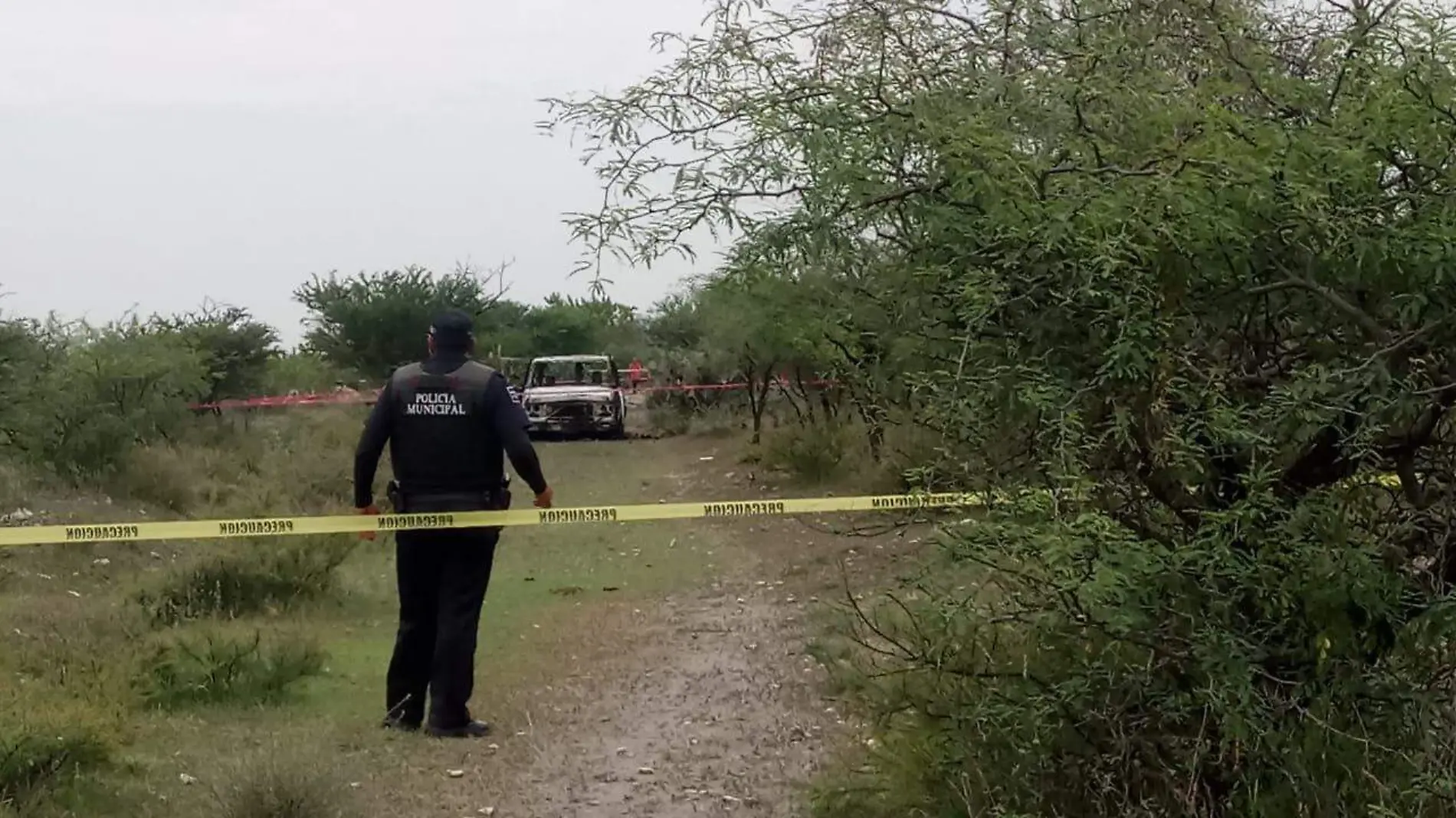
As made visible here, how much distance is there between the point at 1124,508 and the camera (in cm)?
446

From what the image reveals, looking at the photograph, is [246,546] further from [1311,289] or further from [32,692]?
[1311,289]

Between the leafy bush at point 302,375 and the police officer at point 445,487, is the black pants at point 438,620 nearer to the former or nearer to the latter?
the police officer at point 445,487

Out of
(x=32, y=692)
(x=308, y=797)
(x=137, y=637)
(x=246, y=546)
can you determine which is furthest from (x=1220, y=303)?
(x=246, y=546)

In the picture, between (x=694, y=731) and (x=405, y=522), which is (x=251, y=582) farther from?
(x=694, y=731)

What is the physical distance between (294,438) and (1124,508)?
19458 mm

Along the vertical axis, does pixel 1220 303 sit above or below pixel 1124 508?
above

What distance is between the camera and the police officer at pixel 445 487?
285 inches

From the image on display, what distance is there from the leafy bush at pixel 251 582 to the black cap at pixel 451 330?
3.09 m

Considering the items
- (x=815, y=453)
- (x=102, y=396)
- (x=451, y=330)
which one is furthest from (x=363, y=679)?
(x=815, y=453)

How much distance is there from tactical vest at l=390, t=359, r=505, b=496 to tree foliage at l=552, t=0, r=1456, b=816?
104 inches

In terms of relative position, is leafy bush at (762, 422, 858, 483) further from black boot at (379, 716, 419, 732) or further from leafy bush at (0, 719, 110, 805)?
leafy bush at (0, 719, 110, 805)

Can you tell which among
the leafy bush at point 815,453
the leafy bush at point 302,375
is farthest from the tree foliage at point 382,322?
the leafy bush at point 815,453

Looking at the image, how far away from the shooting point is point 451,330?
24.3ft

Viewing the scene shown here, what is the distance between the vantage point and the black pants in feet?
23.6
